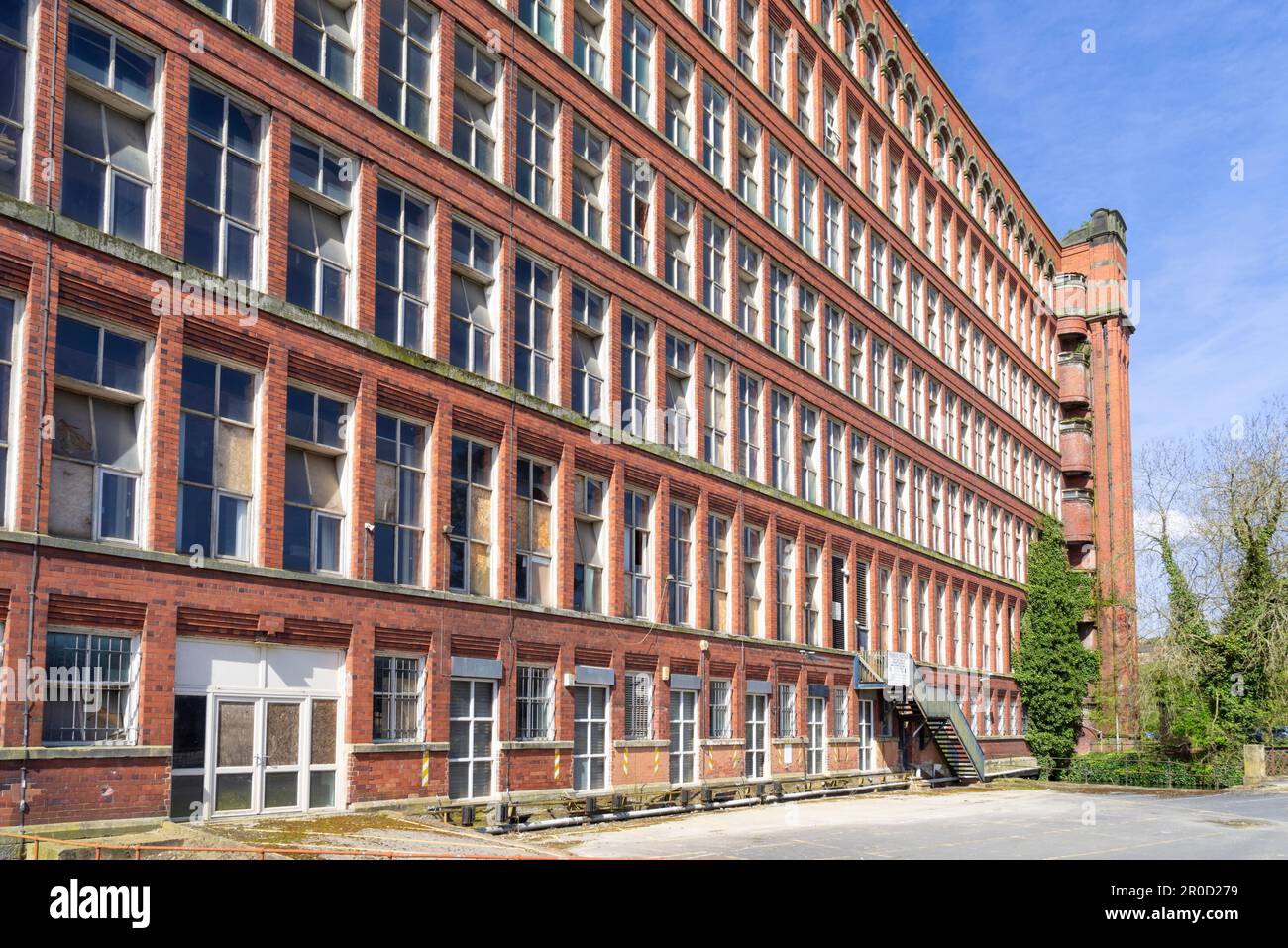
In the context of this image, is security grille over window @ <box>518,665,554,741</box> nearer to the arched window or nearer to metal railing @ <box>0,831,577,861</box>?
metal railing @ <box>0,831,577,861</box>

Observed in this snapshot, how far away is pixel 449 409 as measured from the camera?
2794 cm

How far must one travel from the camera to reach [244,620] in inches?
890

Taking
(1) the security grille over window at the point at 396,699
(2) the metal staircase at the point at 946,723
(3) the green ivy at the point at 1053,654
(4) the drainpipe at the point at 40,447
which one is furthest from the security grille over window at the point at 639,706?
(3) the green ivy at the point at 1053,654

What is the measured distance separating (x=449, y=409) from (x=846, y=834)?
1169 centimetres

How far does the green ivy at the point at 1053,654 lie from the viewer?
64.8 m

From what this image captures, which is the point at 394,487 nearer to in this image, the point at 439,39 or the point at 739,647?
the point at 439,39

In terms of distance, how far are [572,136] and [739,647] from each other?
1535cm

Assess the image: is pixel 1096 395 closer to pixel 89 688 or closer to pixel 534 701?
pixel 534 701

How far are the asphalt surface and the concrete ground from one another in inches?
1.2

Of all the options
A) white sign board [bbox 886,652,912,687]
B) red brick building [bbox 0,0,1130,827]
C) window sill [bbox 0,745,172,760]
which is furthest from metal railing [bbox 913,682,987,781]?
window sill [bbox 0,745,172,760]

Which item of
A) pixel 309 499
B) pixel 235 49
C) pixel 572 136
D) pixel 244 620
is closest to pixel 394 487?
pixel 309 499

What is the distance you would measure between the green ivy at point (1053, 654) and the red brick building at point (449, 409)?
43.8 ft

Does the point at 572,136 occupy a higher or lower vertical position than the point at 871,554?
higher

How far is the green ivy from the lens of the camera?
64812 mm
